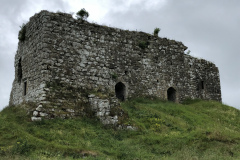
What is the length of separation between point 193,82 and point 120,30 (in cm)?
783

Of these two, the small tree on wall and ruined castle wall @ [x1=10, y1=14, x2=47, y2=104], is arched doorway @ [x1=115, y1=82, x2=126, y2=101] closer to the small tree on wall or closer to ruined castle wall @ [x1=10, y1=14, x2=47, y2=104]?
the small tree on wall

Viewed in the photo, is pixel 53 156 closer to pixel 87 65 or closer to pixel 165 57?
pixel 87 65

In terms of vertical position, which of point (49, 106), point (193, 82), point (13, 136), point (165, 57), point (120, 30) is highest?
point (120, 30)

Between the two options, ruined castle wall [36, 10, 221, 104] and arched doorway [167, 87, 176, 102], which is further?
arched doorway [167, 87, 176, 102]

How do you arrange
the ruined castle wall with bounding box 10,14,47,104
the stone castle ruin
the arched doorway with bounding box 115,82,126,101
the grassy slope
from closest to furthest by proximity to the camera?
the grassy slope → the stone castle ruin → the ruined castle wall with bounding box 10,14,47,104 → the arched doorway with bounding box 115,82,126,101

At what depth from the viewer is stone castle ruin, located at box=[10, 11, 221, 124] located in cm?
1596

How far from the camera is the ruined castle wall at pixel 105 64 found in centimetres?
1642

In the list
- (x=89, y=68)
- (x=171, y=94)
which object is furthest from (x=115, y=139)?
(x=171, y=94)

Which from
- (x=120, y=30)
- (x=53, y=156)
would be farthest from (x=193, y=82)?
(x=53, y=156)

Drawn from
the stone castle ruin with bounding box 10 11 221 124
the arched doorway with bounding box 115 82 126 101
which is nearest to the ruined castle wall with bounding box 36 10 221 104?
the stone castle ruin with bounding box 10 11 221 124

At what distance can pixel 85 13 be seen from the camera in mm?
18812

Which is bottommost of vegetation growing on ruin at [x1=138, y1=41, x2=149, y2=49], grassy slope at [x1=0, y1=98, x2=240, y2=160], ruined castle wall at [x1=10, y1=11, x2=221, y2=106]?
grassy slope at [x1=0, y1=98, x2=240, y2=160]

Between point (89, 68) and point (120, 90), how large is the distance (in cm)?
330

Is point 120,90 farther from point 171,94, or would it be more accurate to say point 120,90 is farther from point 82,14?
point 82,14
